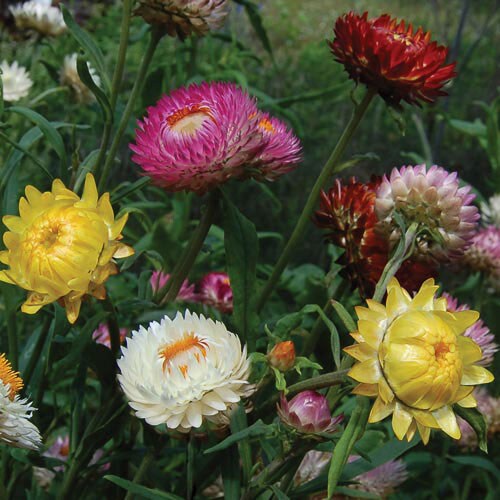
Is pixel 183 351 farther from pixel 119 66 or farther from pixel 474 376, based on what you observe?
pixel 119 66

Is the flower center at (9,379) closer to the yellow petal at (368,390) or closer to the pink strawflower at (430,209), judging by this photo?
the yellow petal at (368,390)

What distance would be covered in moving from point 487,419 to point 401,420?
0.90m

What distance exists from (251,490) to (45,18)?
149cm

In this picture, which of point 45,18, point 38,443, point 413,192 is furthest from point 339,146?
point 45,18

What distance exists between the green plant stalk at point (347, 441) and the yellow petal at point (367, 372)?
64mm

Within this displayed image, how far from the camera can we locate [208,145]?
2.96ft

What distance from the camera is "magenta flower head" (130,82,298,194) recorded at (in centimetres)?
91

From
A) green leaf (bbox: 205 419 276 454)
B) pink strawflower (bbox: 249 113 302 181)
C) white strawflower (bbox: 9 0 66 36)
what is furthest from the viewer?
white strawflower (bbox: 9 0 66 36)

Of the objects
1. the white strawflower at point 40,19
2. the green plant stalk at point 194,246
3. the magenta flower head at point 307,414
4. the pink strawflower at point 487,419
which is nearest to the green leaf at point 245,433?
the magenta flower head at point 307,414

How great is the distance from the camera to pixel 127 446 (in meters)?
1.15

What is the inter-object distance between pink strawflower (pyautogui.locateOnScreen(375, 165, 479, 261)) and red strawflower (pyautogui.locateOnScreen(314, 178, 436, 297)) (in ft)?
0.07

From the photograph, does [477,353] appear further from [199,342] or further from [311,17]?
[311,17]

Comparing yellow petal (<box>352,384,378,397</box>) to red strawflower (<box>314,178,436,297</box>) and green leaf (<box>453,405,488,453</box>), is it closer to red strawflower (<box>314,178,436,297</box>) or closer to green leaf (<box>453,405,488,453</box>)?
green leaf (<box>453,405,488,453</box>)

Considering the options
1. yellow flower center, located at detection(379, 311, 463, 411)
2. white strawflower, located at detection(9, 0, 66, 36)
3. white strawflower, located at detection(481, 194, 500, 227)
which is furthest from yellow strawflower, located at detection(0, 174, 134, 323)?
white strawflower, located at detection(9, 0, 66, 36)
